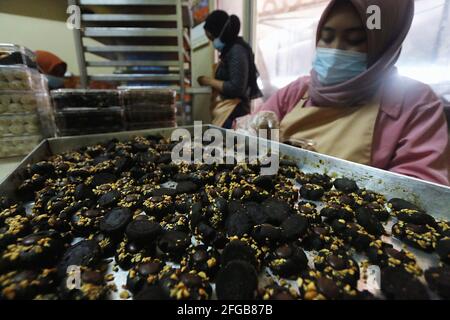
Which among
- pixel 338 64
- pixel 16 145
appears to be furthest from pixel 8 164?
pixel 338 64

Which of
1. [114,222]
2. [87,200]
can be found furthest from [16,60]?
[114,222]

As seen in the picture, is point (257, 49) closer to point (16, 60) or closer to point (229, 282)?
point (16, 60)

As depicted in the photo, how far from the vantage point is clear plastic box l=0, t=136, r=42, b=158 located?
99 cm

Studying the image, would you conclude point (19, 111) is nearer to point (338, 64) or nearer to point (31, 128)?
point (31, 128)

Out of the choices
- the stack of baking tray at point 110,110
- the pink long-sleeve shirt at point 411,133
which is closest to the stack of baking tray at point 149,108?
the stack of baking tray at point 110,110

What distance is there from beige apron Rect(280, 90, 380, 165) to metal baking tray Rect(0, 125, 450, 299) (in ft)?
0.73

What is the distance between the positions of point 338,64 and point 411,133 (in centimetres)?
42

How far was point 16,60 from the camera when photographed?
0.99 meters

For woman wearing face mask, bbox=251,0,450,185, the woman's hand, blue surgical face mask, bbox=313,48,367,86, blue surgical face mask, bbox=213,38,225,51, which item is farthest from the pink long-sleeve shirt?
the woman's hand

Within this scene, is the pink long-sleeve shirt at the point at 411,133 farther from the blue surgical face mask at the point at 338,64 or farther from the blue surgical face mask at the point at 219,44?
the blue surgical face mask at the point at 219,44

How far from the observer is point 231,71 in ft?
6.05

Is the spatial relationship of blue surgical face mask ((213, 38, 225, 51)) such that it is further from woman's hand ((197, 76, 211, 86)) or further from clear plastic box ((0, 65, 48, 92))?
clear plastic box ((0, 65, 48, 92))

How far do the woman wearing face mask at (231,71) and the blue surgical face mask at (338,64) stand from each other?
2.66ft

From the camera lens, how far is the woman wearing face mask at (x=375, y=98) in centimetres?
88
